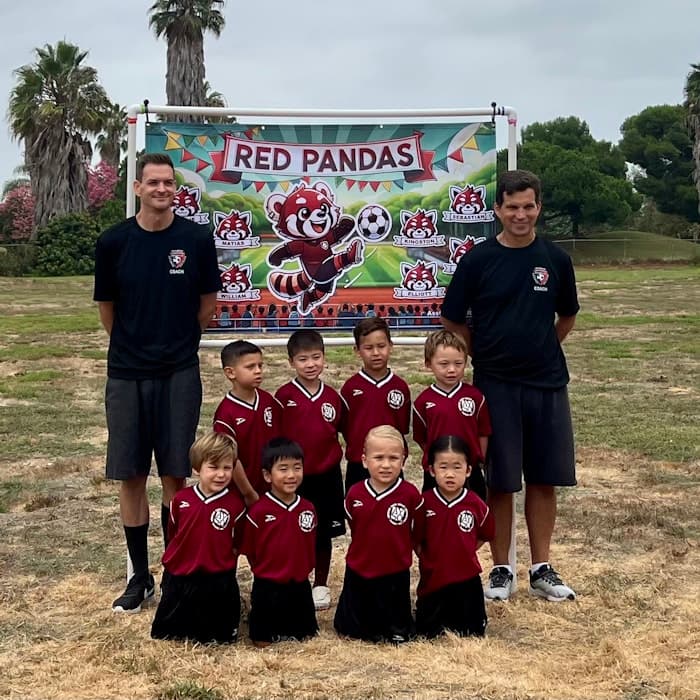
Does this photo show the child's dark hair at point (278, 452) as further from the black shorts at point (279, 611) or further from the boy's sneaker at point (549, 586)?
the boy's sneaker at point (549, 586)

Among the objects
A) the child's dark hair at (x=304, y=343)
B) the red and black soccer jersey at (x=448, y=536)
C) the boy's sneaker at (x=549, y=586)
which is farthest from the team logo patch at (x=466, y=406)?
the boy's sneaker at (x=549, y=586)

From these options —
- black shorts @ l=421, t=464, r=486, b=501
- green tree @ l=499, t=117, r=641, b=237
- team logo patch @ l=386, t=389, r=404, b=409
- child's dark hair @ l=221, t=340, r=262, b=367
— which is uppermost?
green tree @ l=499, t=117, r=641, b=237

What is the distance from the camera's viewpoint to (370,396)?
4.64m

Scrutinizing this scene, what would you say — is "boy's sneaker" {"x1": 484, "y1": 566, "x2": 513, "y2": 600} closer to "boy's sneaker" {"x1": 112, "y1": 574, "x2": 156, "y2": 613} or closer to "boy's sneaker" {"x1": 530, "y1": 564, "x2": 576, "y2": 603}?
"boy's sneaker" {"x1": 530, "y1": 564, "x2": 576, "y2": 603}

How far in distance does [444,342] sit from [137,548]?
1756 millimetres

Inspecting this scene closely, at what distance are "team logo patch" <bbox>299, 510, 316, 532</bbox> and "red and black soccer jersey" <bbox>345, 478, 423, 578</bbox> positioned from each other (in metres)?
0.17

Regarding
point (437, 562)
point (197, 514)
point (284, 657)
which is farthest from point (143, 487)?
point (437, 562)

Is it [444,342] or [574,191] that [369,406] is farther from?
[574,191]

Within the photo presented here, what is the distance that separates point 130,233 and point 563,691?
2.64 metres

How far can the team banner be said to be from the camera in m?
5.03

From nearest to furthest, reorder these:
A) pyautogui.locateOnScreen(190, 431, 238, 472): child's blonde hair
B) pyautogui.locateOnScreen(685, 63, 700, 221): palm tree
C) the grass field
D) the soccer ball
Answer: the grass field
pyautogui.locateOnScreen(190, 431, 238, 472): child's blonde hair
the soccer ball
pyautogui.locateOnScreen(685, 63, 700, 221): palm tree

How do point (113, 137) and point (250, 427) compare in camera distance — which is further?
point (113, 137)

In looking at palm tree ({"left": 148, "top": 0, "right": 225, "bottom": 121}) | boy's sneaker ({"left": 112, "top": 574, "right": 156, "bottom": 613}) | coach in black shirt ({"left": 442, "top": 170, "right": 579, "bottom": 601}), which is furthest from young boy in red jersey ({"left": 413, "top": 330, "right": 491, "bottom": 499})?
palm tree ({"left": 148, "top": 0, "right": 225, "bottom": 121})

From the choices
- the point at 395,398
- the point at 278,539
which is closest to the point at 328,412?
the point at 395,398
